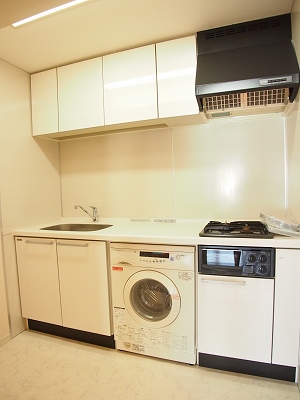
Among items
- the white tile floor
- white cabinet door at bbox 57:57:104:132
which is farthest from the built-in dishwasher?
white cabinet door at bbox 57:57:104:132

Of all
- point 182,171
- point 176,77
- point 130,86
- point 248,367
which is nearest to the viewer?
point 248,367

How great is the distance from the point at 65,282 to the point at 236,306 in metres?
1.30

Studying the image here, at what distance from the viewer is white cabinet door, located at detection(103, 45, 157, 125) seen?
1745 mm

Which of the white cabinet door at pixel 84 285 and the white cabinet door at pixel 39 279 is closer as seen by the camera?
the white cabinet door at pixel 84 285

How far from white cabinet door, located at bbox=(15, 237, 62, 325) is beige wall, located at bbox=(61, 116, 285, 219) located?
0.63 m

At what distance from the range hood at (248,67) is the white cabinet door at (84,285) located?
1357mm

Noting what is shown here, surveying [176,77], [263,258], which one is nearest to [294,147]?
[263,258]

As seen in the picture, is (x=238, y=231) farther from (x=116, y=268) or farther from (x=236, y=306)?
(x=116, y=268)

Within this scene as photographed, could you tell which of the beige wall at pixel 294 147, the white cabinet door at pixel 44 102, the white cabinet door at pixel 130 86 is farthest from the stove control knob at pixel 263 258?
the white cabinet door at pixel 44 102

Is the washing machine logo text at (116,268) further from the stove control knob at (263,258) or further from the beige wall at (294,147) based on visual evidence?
the beige wall at (294,147)

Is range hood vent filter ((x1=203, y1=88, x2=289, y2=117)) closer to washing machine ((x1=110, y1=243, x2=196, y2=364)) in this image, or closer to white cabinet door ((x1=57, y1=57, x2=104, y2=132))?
white cabinet door ((x1=57, y1=57, x2=104, y2=132))

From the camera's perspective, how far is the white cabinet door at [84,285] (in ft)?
5.61

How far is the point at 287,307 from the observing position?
1.32m

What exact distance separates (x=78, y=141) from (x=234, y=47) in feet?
5.44
